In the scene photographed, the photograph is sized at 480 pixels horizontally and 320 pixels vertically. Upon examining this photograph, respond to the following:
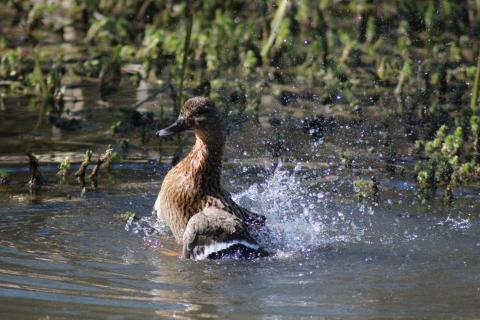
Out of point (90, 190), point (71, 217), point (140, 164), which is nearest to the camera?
point (71, 217)

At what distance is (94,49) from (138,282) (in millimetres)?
6605

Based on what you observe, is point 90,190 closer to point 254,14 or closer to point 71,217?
point 71,217

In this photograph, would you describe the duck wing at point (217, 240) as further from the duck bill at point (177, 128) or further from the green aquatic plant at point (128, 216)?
the duck bill at point (177, 128)

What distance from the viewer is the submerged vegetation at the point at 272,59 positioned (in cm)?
1014

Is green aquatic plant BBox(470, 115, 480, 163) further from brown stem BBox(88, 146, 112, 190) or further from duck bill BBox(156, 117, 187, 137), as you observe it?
brown stem BBox(88, 146, 112, 190)

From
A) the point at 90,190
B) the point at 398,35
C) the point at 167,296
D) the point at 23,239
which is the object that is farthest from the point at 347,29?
the point at 167,296

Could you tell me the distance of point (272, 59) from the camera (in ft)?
39.1

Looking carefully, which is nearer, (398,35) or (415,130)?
(415,130)

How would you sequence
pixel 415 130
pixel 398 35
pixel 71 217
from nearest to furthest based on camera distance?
→ pixel 71 217, pixel 415 130, pixel 398 35

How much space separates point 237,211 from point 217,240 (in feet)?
1.85

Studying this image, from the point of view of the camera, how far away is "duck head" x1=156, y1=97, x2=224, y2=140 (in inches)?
301

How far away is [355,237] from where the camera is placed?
25.1 ft

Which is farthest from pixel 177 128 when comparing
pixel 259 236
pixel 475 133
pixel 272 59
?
pixel 272 59

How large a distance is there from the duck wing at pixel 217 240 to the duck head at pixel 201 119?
800mm
